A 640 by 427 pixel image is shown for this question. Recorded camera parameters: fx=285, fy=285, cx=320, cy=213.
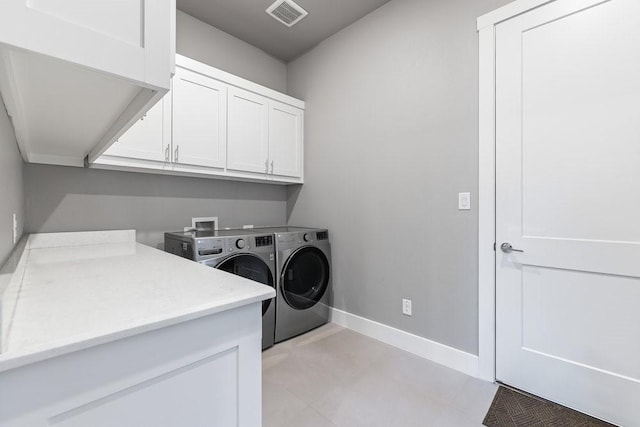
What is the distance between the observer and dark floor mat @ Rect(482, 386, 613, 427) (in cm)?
145

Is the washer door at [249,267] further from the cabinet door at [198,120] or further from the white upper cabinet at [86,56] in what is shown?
the white upper cabinet at [86,56]

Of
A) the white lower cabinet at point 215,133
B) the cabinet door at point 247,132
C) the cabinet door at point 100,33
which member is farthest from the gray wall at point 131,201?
the cabinet door at point 100,33

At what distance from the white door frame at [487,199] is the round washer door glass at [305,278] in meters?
1.30

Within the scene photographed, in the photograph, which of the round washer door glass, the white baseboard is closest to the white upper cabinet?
the round washer door glass

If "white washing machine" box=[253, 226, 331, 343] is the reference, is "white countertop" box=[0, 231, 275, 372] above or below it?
above

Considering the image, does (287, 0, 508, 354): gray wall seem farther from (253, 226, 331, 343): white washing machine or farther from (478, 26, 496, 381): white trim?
(253, 226, 331, 343): white washing machine

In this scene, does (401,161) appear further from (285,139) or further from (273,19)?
(273,19)

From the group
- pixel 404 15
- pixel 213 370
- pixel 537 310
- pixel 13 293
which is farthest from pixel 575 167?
pixel 13 293

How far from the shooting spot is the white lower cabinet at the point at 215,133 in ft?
6.48

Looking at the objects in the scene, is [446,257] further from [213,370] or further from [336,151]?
[213,370]

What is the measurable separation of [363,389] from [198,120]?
7.33 ft

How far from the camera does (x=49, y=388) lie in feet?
1.69

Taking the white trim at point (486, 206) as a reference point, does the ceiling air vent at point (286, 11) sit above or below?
above

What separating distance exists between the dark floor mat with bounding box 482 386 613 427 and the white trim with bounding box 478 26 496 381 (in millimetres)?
197
